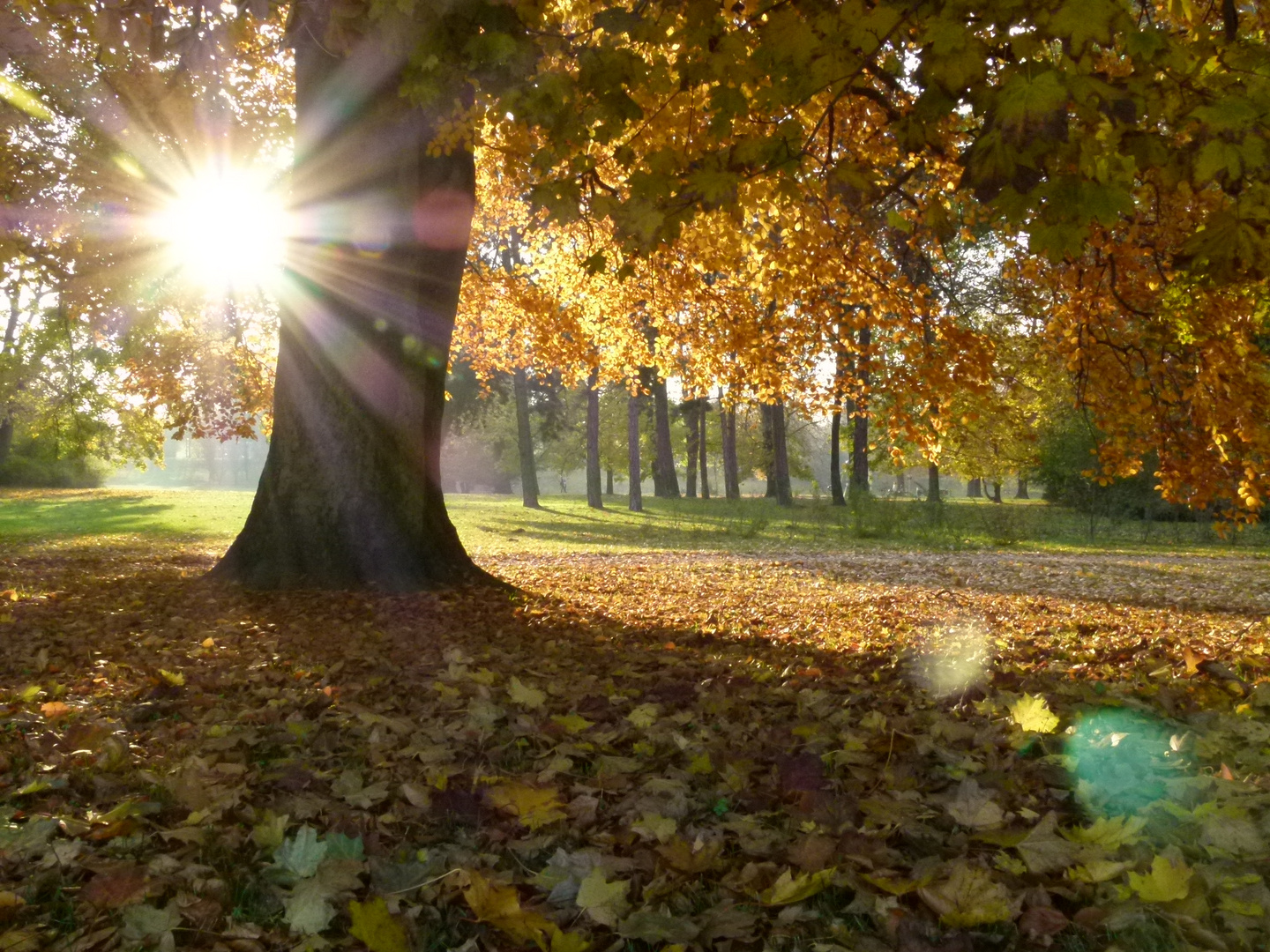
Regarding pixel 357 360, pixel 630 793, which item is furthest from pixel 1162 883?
pixel 357 360

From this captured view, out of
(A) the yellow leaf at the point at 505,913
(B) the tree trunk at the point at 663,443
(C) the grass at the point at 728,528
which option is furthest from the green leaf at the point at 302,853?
(B) the tree trunk at the point at 663,443

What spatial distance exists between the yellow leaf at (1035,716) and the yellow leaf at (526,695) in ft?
6.30

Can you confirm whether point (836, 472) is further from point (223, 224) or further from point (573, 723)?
point (573, 723)

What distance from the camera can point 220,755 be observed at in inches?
121

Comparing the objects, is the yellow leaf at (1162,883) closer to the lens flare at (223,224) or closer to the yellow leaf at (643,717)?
the yellow leaf at (643,717)

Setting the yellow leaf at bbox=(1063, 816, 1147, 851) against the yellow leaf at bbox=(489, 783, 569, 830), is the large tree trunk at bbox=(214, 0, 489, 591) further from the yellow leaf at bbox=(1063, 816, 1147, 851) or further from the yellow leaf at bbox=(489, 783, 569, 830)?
the yellow leaf at bbox=(1063, 816, 1147, 851)

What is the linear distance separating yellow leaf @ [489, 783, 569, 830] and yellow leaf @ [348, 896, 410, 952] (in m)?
0.59

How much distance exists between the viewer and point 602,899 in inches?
78.2

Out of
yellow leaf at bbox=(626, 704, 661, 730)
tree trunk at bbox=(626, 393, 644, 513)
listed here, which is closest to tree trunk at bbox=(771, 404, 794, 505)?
tree trunk at bbox=(626, 393, 644, 513)

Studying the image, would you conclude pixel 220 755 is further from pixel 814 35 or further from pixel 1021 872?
pixel 814 35

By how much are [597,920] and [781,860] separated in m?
0.55

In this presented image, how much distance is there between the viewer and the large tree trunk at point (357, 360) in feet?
25.5

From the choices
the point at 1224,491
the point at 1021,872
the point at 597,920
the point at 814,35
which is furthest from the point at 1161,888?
the point at 1224,491

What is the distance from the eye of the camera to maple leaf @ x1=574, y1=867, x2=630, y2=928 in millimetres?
1943
